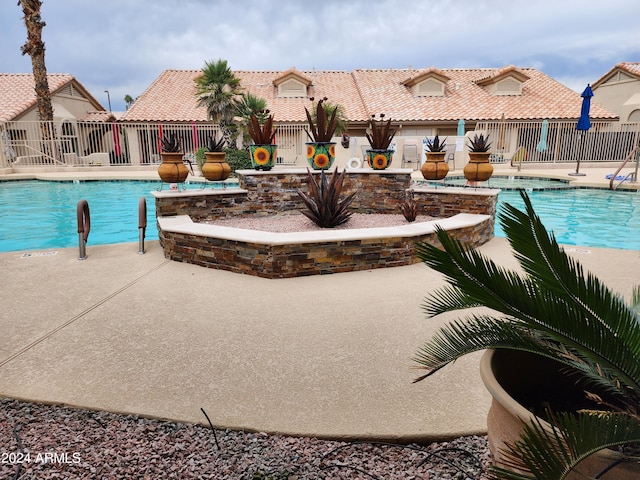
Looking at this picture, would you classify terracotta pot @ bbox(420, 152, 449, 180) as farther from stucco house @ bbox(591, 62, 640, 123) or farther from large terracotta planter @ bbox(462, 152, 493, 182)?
stucco house @ bbox(591, 62, 640, 123)

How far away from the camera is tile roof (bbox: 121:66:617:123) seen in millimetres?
22297

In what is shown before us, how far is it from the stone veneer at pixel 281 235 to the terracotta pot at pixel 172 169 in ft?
1.44

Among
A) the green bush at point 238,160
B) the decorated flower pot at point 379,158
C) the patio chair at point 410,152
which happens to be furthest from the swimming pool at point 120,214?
the patio chair at point 410,152

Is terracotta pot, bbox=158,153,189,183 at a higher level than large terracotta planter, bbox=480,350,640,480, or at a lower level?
higher

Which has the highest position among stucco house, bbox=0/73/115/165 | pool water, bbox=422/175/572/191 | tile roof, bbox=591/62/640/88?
tile roof, bbox=591/62/640/88

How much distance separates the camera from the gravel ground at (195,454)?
1.73 meters

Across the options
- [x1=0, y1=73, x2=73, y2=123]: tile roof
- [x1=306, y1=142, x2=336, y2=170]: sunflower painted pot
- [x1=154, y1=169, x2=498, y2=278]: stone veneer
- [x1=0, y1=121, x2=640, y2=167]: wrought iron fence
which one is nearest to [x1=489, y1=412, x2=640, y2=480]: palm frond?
[x1=154, y1=169, x2=498, y2=278]: stone veneer

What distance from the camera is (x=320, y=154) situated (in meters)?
7.89

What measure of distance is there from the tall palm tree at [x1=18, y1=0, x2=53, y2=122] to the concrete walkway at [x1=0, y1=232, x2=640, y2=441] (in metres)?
17.6

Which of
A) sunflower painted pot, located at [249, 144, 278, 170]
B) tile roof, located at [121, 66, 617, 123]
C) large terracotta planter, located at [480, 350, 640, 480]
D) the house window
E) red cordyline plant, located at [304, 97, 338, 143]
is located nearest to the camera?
large terracotta planter, located at [480, 350, 640, 480]

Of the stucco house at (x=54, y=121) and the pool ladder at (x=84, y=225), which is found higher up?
the stucco house at (x=54, y=121)

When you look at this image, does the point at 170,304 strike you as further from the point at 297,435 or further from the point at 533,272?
the point at 533,272

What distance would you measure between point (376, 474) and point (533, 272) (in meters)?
1.08

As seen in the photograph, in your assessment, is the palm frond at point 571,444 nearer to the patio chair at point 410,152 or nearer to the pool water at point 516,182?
the pool water at point 516,182
